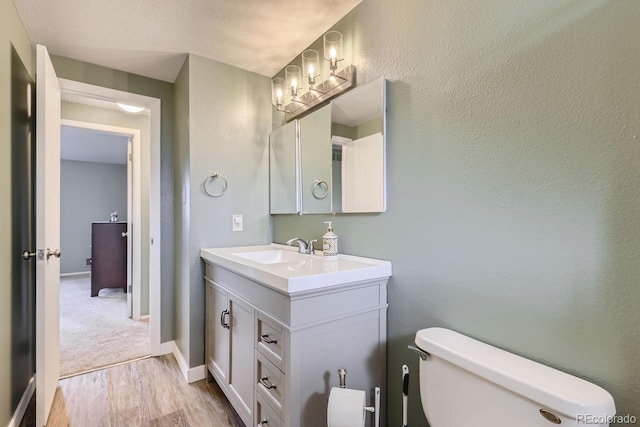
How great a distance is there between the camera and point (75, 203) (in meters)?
5.54

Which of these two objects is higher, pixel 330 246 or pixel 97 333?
pixel 330 246

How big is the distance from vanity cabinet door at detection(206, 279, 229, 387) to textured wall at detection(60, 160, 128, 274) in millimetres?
5055

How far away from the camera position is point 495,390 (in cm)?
84

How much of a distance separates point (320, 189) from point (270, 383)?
42.0 inches

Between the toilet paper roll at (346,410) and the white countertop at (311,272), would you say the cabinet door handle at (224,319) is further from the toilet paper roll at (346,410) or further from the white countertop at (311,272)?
the toilet paper roll at (346,410)

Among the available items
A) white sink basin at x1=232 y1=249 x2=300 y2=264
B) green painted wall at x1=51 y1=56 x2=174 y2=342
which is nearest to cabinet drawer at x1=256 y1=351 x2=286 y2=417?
white sink basin at x1=232 y1=249 x2=300 y2=264

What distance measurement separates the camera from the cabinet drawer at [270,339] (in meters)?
1.21

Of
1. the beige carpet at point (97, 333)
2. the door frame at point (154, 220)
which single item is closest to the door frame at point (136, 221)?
the beige carpet at point (97, 333)

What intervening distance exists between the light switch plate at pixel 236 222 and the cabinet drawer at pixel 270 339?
3.14 feet

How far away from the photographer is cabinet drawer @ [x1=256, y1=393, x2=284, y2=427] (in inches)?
48.8

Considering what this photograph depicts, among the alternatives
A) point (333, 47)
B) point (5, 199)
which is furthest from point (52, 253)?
point (333, 47)

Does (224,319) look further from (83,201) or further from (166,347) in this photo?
(83,201)

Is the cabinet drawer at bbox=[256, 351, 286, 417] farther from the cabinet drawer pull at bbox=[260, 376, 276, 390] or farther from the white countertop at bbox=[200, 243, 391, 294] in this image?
the white countertop at bbox=[200, 243, 391, 294]

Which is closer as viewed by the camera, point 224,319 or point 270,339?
point 270,339
